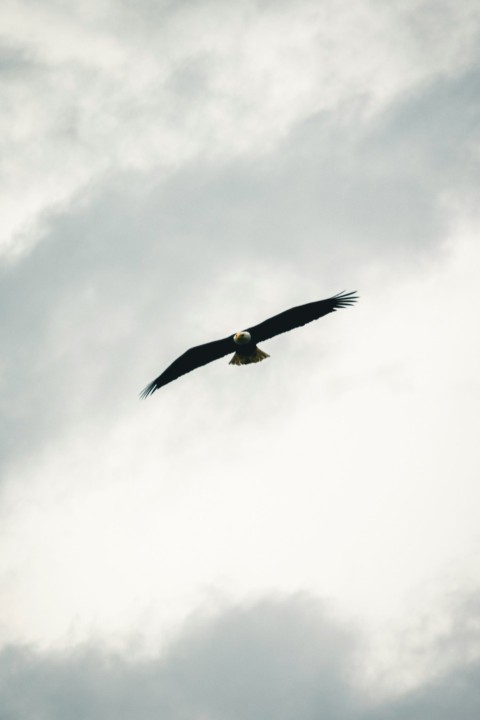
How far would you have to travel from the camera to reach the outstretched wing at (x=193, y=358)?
43.9 m

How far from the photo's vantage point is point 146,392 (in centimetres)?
4359

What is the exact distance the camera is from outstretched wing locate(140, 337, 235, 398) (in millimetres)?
43906

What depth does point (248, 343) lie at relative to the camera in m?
43.7

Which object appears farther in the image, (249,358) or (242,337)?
(249,358)

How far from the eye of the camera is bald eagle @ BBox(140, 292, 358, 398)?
42.7m

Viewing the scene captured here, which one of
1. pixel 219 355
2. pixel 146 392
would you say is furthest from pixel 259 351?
pixel 146 392

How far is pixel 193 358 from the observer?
145 ft

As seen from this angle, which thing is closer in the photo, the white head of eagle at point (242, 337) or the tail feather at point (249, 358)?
the white head of eagle at point (242, 337)

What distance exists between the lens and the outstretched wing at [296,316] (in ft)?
139

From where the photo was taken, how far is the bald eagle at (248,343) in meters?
42.7

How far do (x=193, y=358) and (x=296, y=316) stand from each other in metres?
4.24

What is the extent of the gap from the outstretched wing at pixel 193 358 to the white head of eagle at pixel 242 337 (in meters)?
0.36

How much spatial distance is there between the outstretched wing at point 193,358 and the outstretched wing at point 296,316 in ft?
3.79

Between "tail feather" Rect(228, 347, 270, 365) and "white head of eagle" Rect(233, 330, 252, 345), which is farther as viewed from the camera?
"tail feather" Rect(228, 347, 270, 365)
